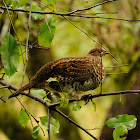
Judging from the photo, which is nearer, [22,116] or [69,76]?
[22,116]

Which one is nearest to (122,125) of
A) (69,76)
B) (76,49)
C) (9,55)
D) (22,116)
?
(22,116)

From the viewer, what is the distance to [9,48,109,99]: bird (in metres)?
3.26

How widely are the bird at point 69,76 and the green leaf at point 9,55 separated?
41.8 inches

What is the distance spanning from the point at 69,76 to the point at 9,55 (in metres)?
1.46

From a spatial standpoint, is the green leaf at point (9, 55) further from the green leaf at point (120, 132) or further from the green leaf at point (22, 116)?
the green leaf at point (120, 132)

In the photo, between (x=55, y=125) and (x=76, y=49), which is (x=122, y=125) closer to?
(x=55, y=125)

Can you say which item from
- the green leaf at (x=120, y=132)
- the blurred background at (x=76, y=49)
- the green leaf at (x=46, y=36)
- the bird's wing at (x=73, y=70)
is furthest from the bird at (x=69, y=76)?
the blurred background at (x=76, y=49)

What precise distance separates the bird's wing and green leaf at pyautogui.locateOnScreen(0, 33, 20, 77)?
4.13 feet

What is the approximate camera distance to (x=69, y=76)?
347 cm

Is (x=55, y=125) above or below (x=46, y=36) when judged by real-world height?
below

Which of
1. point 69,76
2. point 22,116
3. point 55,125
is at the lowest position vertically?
point 55,125

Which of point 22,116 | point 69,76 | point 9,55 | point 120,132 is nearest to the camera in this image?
point 9,55

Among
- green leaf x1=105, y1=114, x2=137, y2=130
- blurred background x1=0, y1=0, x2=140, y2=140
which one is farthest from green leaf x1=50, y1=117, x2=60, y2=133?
blurred background x1=0, y1=0, x2=140, y2=140

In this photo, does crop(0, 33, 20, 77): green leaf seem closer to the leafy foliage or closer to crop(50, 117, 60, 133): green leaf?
crop(50, 117, 60, 133): green leaf
